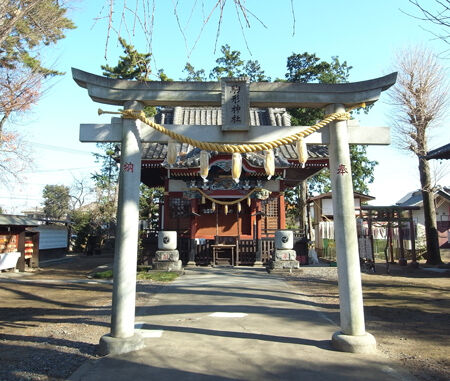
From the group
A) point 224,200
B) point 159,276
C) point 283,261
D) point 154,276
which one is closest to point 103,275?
point 154,276

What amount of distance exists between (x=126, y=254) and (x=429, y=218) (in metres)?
17.6

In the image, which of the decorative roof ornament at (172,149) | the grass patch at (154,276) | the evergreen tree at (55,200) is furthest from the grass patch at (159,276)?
the evergreen tree at (55,200)

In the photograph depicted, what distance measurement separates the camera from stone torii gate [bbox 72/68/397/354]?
201 inches

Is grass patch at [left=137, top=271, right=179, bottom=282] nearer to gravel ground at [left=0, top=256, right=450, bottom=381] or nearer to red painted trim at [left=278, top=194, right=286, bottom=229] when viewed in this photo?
gravel ground at [left=0, top=256, right=450, bottom=381]

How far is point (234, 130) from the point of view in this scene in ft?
17.9

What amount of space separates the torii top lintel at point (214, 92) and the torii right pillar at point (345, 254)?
0.28m

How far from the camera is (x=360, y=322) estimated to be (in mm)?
4918

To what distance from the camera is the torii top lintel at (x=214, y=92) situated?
214 inches

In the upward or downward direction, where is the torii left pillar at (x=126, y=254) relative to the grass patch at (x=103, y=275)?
upward

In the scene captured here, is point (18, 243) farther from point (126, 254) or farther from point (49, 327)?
point (126, 254)

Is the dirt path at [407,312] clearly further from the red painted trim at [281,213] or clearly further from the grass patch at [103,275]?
the grass patch at [103,275]

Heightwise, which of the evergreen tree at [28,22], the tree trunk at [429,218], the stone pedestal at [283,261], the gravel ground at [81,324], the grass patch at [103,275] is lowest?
the gravel ground at [81,324]

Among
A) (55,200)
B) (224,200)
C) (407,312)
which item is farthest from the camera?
(55,200)

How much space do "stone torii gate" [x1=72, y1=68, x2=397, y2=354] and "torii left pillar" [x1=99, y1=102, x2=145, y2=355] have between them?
1 centimetres
